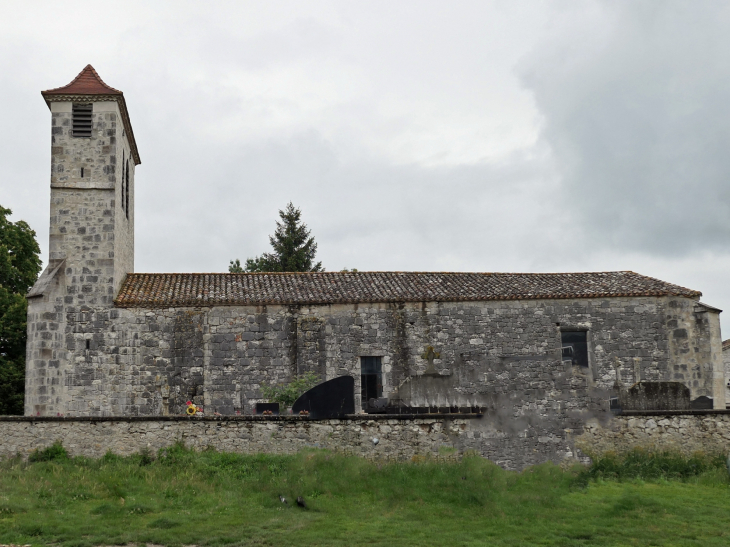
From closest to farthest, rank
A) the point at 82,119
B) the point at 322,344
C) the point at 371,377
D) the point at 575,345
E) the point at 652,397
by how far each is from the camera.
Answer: the point at 652,397 → the point at 322,344 → the point at 371,377 → the point at 82,119 → the point at 575,345

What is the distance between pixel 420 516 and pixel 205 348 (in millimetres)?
13012

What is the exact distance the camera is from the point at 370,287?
1021 inches

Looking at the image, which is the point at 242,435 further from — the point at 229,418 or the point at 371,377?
the point at 371,377

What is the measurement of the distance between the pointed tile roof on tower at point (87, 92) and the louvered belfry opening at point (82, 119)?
0.91 feet

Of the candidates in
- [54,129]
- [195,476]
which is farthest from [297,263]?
[195,476]

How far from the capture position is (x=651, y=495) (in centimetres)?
1349

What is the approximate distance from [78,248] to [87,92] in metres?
5.34

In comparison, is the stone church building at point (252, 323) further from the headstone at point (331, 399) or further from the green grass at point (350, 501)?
the green grass at point (350, 501)

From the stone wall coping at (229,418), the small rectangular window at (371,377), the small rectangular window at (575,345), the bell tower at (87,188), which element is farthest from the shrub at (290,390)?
the small rectangular window at (575,345)

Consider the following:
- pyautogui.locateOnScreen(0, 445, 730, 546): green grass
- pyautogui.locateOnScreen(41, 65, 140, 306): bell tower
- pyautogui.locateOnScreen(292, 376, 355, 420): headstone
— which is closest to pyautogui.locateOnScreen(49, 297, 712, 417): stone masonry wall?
pyautogui.locateOnScreen(41, 65, 140, 306): bell tower

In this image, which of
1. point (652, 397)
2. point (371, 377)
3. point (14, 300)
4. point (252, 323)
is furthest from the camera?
point (14, 300)

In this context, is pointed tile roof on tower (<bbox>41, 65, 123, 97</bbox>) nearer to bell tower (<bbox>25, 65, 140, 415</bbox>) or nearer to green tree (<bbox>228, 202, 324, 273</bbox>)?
bell tower (<bbox>25, 65, 140, 415</bbox>)

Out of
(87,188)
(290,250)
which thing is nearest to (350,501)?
(87,188)

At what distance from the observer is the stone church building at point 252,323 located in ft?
76.0
